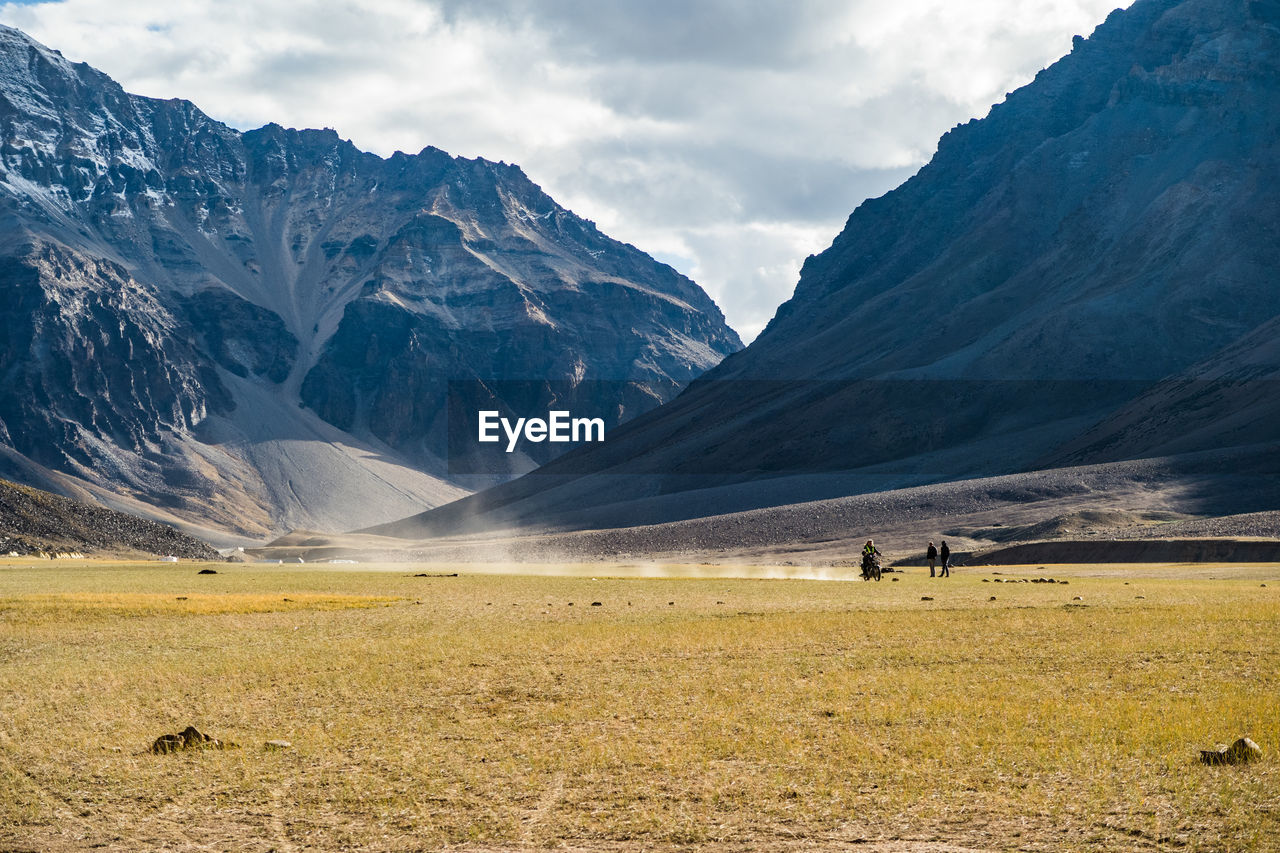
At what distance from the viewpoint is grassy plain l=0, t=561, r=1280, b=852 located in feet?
46.1

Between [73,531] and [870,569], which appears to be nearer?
[870,569]

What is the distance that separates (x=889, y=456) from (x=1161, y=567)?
384ft

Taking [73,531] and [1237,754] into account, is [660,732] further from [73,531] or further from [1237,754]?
[73,531]

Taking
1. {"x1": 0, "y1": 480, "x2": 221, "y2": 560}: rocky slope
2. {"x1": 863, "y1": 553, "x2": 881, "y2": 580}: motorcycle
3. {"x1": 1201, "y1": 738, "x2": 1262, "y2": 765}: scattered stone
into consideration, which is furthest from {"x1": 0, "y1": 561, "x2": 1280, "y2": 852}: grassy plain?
{"x1": 0, "y1": 480, "x2": 221, "y2": 560}: rocky slope

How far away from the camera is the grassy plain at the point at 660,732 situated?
14.1 m

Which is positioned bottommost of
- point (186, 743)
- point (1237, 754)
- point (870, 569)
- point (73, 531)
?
point (186, 743)

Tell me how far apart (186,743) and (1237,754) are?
48.1 ft

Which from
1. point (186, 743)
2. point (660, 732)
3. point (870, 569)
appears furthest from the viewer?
point (870, 569)

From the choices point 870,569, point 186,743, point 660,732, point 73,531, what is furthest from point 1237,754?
point 73,531

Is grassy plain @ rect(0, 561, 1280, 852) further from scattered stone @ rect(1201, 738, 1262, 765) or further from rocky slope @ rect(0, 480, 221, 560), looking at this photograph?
rocky slope @ rect(0, 480, 221, 560)

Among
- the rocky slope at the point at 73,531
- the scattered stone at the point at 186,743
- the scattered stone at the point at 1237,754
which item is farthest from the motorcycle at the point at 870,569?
the rocky slope at the point at 73,531

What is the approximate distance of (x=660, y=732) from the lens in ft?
60.8

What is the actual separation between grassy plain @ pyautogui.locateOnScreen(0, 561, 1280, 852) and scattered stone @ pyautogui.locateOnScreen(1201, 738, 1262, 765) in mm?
307

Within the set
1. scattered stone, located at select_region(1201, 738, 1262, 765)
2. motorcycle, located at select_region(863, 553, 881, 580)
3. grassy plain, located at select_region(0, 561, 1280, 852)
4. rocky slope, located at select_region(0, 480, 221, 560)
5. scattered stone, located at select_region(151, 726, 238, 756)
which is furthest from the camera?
rocky slope, located at select_region(0, 480, 221, 560)
